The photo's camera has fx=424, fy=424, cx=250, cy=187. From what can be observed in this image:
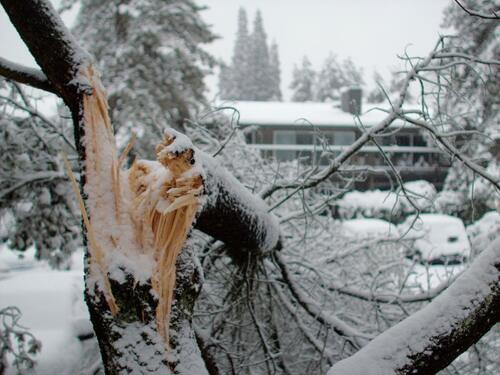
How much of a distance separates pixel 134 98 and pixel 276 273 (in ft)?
29.8

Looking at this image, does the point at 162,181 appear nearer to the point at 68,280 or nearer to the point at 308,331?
the point at 308,331

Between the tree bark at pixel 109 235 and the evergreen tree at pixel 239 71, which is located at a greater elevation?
the evergreen tree at pixel 239 71

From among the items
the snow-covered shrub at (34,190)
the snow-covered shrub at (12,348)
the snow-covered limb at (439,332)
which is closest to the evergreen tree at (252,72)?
the snow-covered shrub at (34,190)

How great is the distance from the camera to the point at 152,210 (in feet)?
5.30

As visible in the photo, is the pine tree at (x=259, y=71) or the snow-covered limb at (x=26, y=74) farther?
the pine tree at (x=259, y=71)

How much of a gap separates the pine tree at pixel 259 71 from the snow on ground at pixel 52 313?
36.2 m

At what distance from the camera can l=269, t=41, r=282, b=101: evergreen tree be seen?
42281 millimetres

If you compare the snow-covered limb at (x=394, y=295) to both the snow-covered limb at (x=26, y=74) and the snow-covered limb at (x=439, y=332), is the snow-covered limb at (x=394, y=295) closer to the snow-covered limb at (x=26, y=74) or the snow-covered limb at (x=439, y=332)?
the snow-covered limb at (x=439, y=332)

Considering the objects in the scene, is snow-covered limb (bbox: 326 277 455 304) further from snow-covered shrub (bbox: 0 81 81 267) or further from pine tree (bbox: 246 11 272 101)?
pine tree (bbox: 246 11 272 101)

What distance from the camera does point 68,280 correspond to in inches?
238

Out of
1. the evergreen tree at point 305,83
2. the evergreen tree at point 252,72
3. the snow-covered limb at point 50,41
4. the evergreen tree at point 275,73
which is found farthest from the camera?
the evergreen tree at point 305,83

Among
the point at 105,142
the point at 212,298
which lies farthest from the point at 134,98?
the point at 105,142

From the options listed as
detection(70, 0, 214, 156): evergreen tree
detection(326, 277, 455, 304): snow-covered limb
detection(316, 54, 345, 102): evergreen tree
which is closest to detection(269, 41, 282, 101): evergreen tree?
detection(316, 54, 345, 102): evergreen tree

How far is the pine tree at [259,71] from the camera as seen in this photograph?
4116 cm
